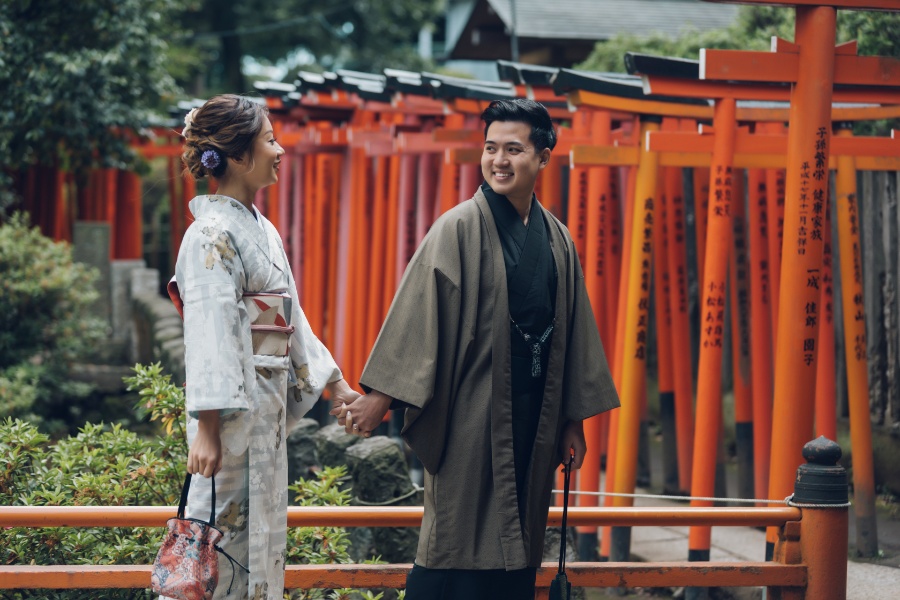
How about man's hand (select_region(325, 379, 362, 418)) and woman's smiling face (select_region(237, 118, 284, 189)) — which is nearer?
woman's smiling face (select_region(237, 118, 284, 189))

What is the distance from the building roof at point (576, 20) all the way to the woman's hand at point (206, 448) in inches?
421

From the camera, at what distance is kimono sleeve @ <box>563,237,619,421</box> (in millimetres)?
3486

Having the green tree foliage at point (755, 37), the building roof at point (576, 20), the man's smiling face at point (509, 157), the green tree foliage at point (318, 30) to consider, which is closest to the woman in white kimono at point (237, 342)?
the man's smiling face at point (509, 157)

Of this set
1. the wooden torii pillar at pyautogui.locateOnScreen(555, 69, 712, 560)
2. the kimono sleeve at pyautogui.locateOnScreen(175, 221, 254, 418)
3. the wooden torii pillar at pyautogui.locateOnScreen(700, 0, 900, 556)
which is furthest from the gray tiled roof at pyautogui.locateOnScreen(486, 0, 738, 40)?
the kimono sleeve at pyautogui.locateOnScreen(175, 221, 254, 418)

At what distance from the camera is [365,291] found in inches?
323

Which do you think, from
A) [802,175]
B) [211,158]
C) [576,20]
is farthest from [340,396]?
[576,20]

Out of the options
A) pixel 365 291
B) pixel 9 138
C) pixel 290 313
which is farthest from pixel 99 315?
pixel 290 313

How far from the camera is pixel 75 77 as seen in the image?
11414mm

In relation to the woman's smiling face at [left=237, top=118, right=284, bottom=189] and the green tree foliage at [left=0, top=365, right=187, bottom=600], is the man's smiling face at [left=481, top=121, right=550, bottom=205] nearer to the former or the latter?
the woman's smiling face at [left=237, top=118, right=284, bottom=189]

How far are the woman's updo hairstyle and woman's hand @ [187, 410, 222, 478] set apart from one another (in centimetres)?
70

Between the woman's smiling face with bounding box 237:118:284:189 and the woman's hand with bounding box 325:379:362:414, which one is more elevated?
the woman's smiling face with bounding box 237:118:284:189

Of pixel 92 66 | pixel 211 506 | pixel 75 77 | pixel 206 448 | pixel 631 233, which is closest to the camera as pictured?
pixel 206 448

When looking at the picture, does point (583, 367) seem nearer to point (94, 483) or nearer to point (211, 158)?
point (211, 158)

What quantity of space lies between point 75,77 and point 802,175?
8.75m
